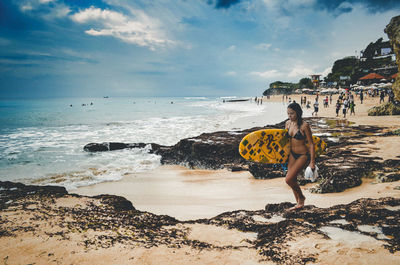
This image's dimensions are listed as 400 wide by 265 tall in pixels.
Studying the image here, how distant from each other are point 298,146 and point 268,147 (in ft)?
2.78

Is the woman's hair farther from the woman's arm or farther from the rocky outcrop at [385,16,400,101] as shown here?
the rocky outcrop at [385,16,400,101]

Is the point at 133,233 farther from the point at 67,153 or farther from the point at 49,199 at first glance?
the point at 67,153

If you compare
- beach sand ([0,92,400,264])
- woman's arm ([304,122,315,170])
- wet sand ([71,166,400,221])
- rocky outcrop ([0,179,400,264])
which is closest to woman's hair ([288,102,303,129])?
woman's arm ([304,122,315,170])

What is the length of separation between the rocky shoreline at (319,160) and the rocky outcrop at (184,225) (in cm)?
139

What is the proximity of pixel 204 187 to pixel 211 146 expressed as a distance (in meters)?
2.77

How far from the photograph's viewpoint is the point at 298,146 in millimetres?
3531

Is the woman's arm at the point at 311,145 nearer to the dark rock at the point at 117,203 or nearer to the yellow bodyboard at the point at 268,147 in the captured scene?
the yellow bodyboard at the point at 268,147

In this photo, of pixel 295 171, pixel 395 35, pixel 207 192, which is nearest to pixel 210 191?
pixel 207 192

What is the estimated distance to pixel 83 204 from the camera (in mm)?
3990

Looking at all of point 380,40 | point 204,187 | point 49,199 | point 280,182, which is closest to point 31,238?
point 49,199

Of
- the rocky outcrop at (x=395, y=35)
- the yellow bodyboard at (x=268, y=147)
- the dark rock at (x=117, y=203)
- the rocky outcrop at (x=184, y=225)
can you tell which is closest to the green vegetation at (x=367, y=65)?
the rocky outcrop at (x=395, y=35)

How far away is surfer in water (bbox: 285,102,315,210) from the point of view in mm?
3426

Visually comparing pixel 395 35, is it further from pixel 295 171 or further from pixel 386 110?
pixel 295 171

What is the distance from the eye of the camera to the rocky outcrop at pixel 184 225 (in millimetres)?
2520
